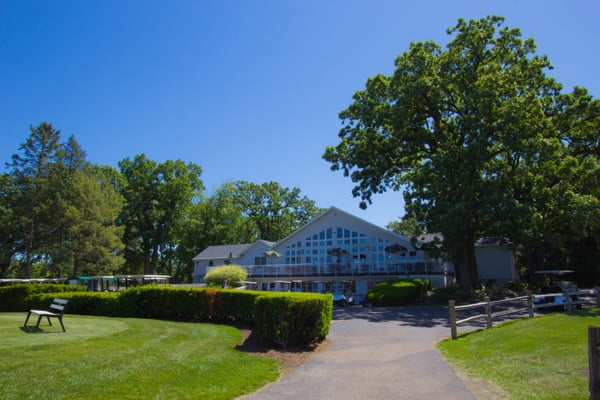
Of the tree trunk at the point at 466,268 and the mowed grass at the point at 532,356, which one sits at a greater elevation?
the tree trunk at the point at 466,268

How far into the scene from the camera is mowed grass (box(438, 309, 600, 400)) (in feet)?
21.2

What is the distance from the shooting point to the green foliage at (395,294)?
2528cm

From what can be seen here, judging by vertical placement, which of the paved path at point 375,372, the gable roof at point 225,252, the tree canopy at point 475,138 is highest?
the tree canopy at point 475,138

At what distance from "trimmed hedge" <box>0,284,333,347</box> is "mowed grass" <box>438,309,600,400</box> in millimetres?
3669

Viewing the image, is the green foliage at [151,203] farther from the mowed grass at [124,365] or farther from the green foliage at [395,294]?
the mowed grass at [124,365]

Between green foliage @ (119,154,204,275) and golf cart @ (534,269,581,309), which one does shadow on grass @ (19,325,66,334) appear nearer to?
golf cart @ (534,269,581,309)

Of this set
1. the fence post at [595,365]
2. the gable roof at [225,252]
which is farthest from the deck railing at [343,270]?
the fence post at [595,365]

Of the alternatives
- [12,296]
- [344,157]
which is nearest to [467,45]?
[344,157]

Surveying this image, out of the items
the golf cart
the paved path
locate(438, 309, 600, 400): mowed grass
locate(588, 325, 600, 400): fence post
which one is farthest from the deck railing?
locate(588, 325, 600, 400): fence post

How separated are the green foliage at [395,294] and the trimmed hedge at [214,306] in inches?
512

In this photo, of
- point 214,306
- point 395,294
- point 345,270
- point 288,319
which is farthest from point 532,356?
point 345,270

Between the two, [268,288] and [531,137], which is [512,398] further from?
[268,288]

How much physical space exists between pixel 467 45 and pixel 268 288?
83.8ft

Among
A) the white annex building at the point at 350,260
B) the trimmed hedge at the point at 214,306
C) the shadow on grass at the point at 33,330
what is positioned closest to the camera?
the trimmed hedge at the point at 214,306
